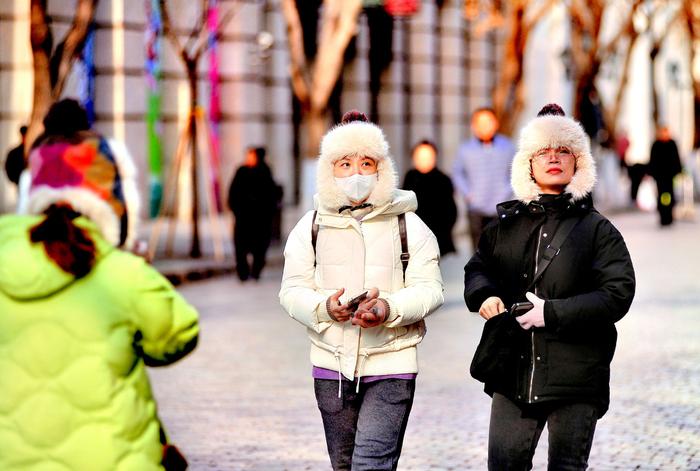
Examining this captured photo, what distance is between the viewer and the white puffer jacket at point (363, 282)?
5641mm

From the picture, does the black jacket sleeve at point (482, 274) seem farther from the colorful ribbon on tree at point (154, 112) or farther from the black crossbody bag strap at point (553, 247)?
the colorful ribbon on tree at point (154, 112)

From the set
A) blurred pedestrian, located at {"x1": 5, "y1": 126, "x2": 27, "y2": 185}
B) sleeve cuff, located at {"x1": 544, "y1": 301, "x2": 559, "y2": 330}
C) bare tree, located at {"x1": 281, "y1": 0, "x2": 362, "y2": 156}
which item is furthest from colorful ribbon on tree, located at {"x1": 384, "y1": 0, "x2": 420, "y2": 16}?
sleeve cuff, located at {"x1": 544, "y1": 301, "x2": 559, "y2": 330}

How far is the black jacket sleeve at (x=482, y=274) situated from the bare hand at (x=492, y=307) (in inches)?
3.6

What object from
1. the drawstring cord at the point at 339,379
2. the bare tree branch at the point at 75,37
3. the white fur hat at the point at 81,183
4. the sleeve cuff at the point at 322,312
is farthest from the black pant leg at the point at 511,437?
the bare tree branch at the point at 75,37

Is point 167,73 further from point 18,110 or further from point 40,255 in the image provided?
point 40,255

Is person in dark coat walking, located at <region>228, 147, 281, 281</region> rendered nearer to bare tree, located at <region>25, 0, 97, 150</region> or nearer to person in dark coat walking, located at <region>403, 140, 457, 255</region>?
bare tree, located at <region>25, 0, 97, 150</region>

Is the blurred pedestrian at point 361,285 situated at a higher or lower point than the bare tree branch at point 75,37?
lower

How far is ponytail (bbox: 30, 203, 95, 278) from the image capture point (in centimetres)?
399

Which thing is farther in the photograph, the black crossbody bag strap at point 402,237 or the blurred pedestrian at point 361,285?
the black crossbody bag strap at point 402,237

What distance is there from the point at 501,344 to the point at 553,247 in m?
0.38

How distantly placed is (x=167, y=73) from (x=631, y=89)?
35646 mm

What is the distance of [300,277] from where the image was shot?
5.77 m

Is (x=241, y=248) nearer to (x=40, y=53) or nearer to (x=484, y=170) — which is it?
(x=40, y=53)

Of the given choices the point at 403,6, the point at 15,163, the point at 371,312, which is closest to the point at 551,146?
the point at 371,312
